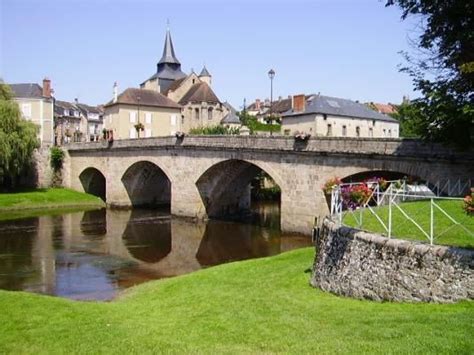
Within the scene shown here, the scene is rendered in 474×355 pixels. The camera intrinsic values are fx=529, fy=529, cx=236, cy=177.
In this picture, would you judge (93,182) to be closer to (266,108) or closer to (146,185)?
(146,185)

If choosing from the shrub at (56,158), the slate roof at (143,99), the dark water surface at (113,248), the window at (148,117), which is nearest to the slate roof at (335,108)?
the dark water surface at (113,248)

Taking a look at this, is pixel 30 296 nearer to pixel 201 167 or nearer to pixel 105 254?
pixel 105 254

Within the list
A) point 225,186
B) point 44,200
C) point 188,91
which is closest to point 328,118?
point 225,186

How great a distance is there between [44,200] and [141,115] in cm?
1919

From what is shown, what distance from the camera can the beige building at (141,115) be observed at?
59.6 metres

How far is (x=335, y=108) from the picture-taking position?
157 ft

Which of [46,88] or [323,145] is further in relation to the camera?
[46,88]

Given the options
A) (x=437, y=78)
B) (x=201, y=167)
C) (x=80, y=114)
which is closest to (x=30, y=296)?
(x=437, y=78)

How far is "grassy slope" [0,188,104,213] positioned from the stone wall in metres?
34.9

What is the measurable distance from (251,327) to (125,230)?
25.3 metres

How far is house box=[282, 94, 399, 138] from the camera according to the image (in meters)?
46.2

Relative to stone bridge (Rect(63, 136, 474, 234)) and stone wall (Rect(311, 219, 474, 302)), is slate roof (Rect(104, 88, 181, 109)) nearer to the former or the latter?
stone bridge (Rect(63, 136, 474, 234))

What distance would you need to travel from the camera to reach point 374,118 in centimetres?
5269

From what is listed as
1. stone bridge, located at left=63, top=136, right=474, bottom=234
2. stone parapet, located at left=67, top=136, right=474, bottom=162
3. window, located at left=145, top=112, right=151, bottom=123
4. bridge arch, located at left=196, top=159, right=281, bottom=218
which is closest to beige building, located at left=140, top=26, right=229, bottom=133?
window, located at left=145, top=112, right=151, bottom=123
